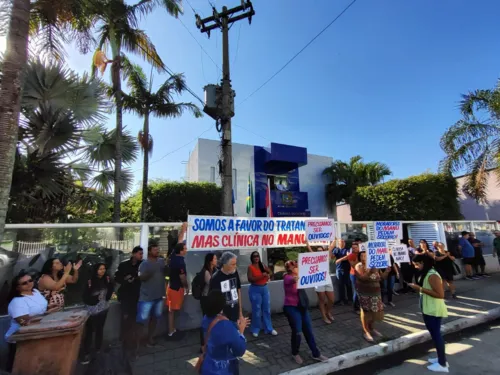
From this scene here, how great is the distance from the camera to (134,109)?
13.5 metres

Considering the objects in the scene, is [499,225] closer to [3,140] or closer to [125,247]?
[125,247]

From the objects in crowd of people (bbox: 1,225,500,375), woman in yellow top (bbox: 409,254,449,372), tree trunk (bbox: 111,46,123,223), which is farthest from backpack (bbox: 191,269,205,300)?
tree trunk (bbox: 111,46,123,223)

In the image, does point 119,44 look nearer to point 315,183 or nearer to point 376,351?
point 376,351

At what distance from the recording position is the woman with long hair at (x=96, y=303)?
164 inches

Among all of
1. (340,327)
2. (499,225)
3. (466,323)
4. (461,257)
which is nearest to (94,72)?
(340,327)

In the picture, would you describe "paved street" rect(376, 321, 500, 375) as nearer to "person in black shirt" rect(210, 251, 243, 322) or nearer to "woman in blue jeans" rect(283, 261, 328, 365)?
"woman in blue jeans" rect(283, 261, 328, 365)

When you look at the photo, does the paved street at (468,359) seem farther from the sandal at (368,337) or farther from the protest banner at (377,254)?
the protest banner at (377,254)

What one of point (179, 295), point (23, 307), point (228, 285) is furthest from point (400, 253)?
point (23, 307)

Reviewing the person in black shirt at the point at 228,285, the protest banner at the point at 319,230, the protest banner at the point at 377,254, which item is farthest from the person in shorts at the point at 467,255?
the person in black shirt at the point at 228,285

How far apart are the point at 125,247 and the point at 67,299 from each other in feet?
3.90

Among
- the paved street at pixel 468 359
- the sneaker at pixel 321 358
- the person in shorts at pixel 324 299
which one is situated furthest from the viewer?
the person in shorts at pixel 324 299

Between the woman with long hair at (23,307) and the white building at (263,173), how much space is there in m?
13.6

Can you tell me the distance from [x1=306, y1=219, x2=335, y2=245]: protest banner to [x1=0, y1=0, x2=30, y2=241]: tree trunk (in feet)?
18.0

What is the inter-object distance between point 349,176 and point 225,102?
17294 mm
